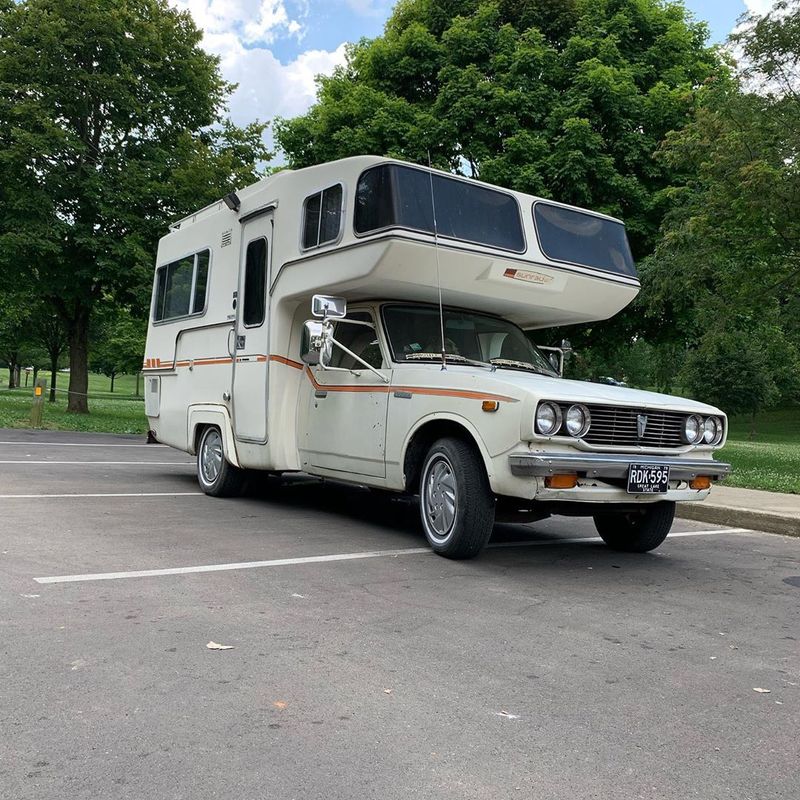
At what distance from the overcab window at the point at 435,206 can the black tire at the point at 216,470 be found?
11.0 feet

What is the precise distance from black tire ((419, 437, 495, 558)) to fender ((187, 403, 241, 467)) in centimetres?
295

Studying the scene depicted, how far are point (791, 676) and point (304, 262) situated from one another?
17.2 feet

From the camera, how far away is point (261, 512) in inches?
326

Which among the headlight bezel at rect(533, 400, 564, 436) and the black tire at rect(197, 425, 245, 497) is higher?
the headlight bezel at rect(533, 400, 564, 436)

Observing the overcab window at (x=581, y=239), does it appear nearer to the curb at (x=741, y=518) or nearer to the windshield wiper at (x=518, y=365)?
the windshield wiper at (x=518, y=365)

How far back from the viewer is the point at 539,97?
749 inches

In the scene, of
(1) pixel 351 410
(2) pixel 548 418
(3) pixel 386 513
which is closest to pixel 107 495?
(3) pixel 386 513

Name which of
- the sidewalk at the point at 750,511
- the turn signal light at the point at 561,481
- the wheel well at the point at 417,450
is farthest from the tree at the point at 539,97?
the turn signal light at the point at 561,481

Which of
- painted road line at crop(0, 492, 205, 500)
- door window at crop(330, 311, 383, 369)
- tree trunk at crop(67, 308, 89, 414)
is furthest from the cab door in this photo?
tree trunk at crop(67, 308, 89, 414)

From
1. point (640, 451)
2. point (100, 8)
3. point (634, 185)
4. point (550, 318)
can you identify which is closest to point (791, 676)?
point (640, 451)

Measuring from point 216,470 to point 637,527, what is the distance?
4532mm

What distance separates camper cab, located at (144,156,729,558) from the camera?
594cm

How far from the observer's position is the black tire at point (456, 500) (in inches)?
235

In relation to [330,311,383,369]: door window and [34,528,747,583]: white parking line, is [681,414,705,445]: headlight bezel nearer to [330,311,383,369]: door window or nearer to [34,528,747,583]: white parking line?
[34,528,747,583]: white parking line
